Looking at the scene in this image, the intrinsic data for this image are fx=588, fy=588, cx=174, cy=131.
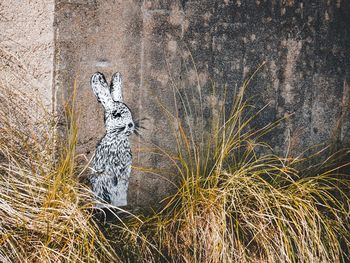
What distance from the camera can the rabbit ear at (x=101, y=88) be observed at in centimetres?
302

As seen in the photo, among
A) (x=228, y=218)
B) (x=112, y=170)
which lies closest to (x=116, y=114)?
(x=112, y=170)

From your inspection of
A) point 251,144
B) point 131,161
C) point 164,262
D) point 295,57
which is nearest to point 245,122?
point 251,144

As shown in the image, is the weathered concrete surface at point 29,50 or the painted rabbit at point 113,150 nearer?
the weathered concrete surface at point 29,50

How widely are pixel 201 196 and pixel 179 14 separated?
98 cm

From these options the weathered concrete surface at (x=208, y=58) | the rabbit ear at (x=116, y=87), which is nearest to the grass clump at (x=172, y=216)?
the weathered concrete surface at (x=208, y=58)

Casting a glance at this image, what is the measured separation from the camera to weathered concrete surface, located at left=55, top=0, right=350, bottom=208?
299 cm

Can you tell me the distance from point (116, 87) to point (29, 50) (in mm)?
476

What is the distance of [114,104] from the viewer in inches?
122

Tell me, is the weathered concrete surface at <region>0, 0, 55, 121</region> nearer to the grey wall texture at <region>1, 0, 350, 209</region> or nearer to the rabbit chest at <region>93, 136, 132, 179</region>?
the grey wall texture at <region>1, 0, 350, 209</region>

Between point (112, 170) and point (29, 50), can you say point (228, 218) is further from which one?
point (29, 50)

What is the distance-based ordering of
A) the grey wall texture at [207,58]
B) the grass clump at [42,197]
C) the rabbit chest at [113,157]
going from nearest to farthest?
the grass clump at [42,197]
the grey wall texture at [207,58]
the rabbit chest at [113,157]

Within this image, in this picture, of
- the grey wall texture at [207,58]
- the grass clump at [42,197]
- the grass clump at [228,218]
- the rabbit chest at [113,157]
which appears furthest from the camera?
the rabbit chest at [113,157]

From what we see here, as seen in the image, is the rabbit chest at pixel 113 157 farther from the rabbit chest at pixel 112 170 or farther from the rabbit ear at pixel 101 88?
the rabbit ear at pixel 101 88

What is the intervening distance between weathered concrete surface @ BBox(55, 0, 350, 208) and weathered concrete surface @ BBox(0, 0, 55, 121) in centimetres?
6
